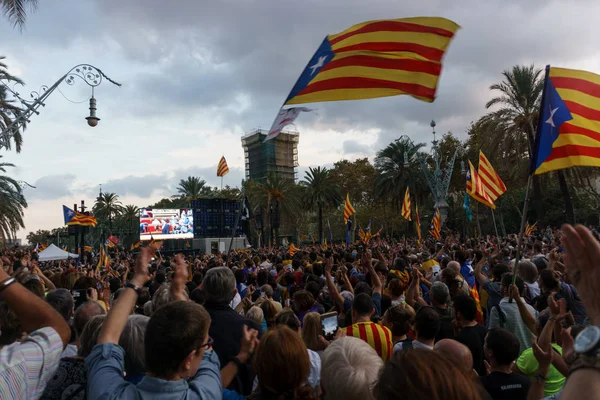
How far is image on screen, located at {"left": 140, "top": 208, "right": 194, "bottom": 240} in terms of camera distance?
1752 inches

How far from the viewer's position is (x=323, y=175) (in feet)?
145

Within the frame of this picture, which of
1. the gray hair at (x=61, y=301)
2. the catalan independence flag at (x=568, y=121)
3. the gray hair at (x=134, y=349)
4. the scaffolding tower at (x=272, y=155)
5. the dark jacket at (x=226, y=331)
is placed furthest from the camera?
the scaffolding tower at (x=272, y=155)

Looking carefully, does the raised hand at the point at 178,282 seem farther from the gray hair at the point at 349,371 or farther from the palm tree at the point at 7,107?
the palm tree at the point at 7,107

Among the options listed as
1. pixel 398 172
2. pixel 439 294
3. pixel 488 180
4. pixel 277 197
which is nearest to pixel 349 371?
pixel 439 294

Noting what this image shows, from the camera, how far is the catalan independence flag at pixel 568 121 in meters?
5.41

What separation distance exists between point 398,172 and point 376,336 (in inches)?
1478

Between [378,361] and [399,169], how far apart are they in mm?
39558

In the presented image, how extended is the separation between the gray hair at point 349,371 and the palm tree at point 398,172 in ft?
126

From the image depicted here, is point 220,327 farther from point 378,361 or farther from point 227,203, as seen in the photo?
point 227,203

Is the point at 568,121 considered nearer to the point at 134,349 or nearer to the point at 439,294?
the point at 439,294

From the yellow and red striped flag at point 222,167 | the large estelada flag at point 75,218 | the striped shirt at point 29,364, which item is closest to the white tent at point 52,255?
the large estelada flag at point 75,218

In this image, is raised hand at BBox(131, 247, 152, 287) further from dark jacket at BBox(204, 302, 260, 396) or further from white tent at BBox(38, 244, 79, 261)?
white tent at BBox(38, 244, 79, 261)

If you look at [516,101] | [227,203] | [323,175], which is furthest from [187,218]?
[516,101]

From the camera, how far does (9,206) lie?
2502cm
